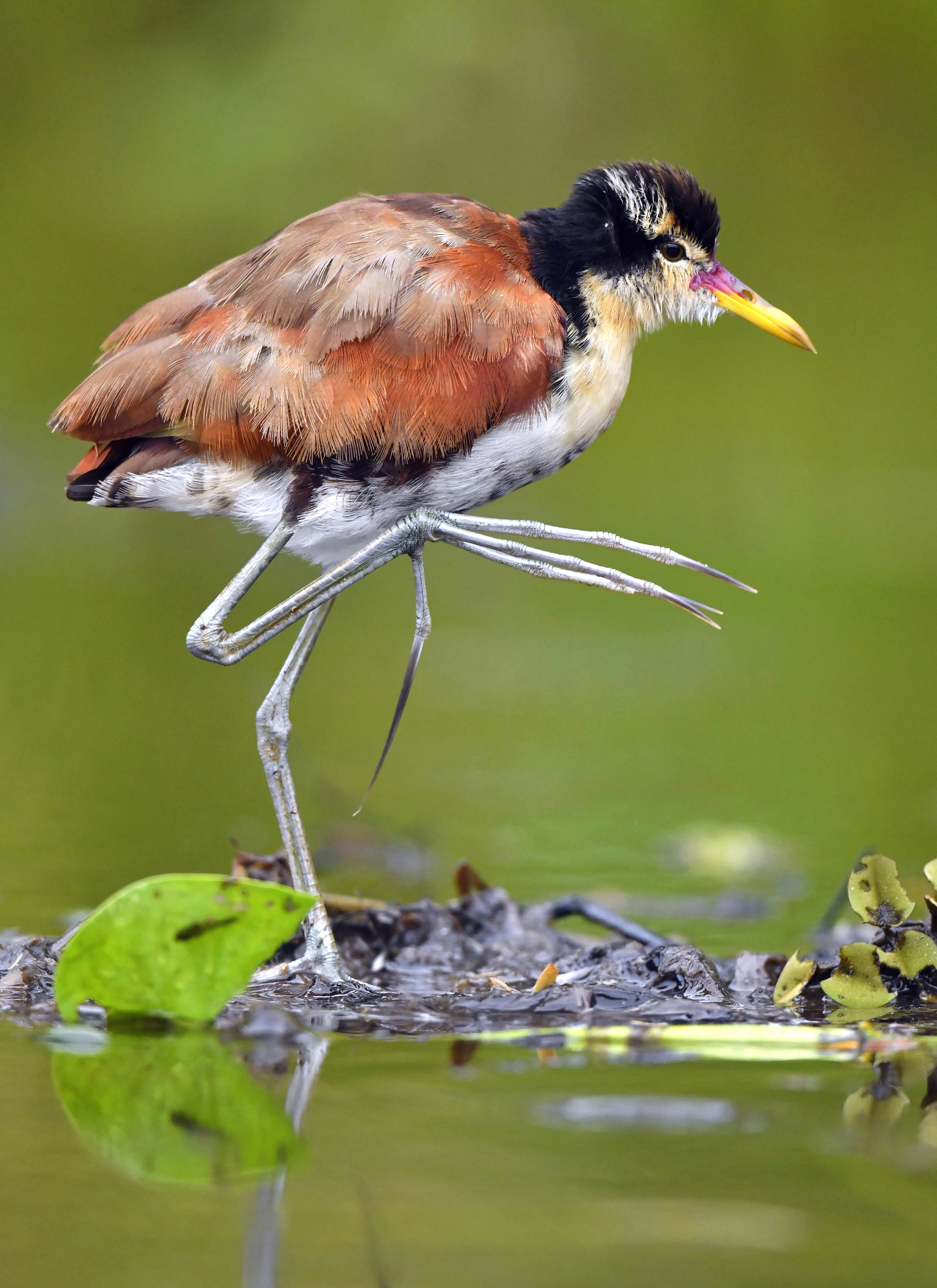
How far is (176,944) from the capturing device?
2.00 meters

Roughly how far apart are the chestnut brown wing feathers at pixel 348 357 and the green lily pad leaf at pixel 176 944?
2.62 feet

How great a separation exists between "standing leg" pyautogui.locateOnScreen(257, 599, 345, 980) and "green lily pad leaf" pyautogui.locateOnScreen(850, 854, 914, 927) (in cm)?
86

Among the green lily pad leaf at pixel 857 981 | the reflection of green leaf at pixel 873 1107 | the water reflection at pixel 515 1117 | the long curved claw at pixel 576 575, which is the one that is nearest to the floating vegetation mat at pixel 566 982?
the green lily pad leaf at pixel 857 981

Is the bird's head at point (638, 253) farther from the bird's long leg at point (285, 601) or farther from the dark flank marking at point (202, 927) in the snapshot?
the dark flank marking at point (202, 927)

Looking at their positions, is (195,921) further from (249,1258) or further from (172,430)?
(172,430)

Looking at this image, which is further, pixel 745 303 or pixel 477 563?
pixel 477 563

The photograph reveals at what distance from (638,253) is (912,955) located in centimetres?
134

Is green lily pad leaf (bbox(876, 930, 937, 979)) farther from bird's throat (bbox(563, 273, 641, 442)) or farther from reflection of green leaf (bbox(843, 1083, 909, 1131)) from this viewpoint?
bird's throat (bbox(563, 273, 641, 442))

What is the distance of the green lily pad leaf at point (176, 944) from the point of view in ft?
6.48

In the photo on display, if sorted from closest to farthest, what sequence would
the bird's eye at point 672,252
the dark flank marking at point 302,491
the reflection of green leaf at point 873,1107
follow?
the reflection of green leaf at point 873,1107, the dark flank marking at point 302,491, the bird's eye at point 672,252

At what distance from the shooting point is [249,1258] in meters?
1.33

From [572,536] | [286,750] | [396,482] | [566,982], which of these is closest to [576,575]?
[572,536]

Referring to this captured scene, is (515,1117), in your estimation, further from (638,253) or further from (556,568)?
(638,253)

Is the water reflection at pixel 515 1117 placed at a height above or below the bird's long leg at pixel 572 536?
below
